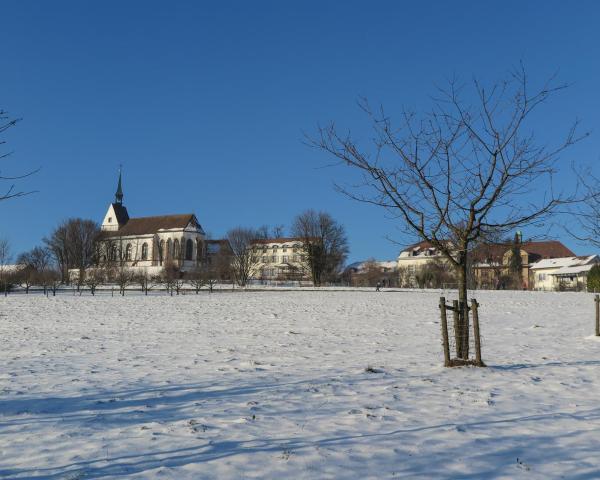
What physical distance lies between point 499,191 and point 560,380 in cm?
324

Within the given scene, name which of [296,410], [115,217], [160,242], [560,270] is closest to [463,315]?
[296,410]

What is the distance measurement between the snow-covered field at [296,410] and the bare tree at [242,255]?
65724mm

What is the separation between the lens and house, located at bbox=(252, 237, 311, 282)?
8369cm

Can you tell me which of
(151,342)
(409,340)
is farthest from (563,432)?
(151,342)

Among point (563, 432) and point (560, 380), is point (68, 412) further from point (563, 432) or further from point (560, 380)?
point (560, 380)

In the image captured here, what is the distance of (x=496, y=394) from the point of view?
7.49m

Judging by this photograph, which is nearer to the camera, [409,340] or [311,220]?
[409,340]

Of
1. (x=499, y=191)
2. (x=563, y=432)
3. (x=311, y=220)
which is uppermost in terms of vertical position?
(x=311, y=220)

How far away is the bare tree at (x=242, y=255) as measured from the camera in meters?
84.1

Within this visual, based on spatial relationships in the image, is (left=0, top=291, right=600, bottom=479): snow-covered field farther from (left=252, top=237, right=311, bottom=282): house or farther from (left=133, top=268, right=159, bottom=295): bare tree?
(left=252, top=237, right=311, bottom=282): house

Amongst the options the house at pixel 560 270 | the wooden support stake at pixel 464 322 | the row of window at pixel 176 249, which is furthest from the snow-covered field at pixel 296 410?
the row of window at pixel 176 249

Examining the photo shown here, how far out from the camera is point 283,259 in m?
126

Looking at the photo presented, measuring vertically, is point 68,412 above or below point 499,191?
below

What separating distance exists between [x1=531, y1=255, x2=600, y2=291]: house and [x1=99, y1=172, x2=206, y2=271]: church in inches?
2546
